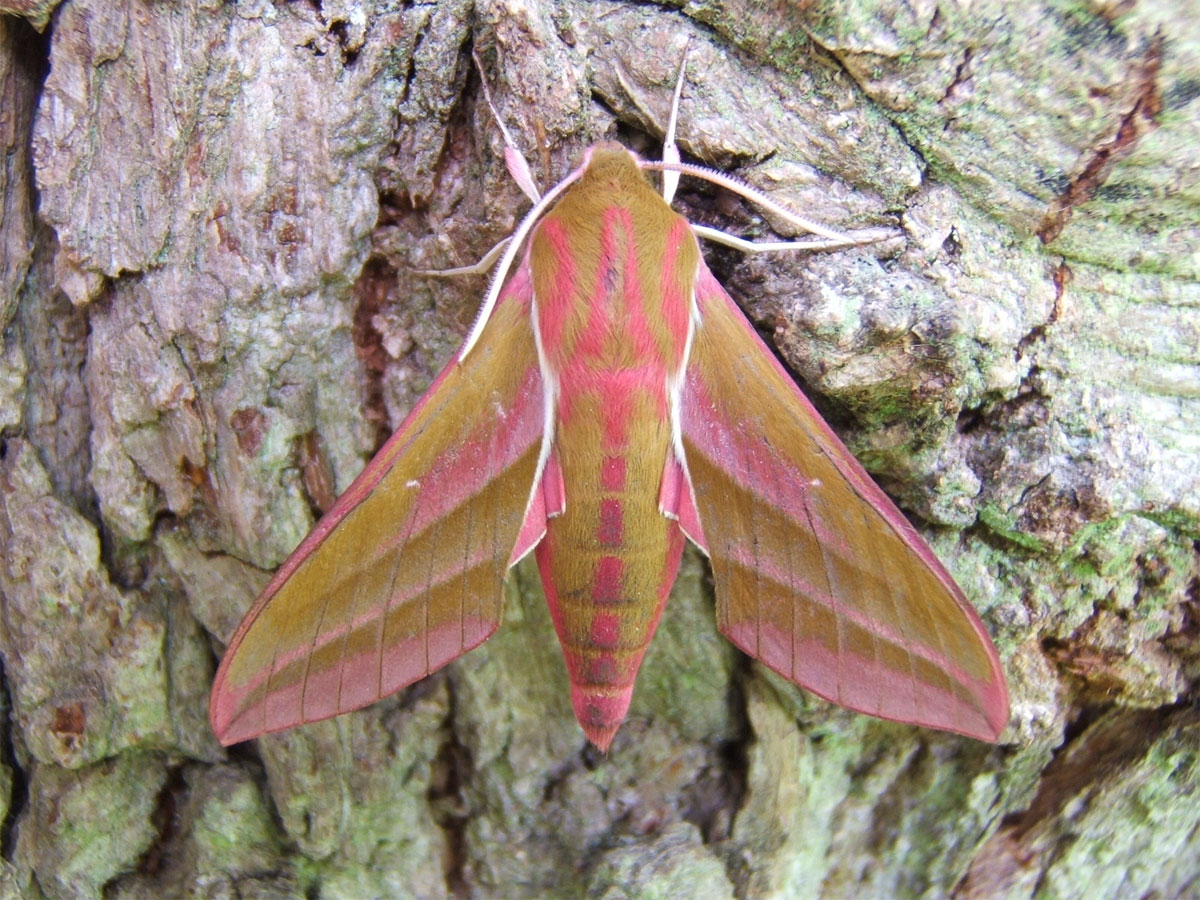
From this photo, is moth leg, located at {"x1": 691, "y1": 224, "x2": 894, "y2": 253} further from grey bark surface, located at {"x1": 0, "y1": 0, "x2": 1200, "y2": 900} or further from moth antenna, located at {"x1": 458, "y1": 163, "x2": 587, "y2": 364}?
moth antenna, located at {"x1": 458, "y1": 163, "x2": 587, "y2": 364}

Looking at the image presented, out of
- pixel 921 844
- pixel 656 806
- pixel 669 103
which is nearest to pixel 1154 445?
pixel 921 844

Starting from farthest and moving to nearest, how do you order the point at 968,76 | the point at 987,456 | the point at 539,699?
the point at 539,699 → the point at 987,456 → the point at 968,76

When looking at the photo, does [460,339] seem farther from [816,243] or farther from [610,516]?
[816,243]

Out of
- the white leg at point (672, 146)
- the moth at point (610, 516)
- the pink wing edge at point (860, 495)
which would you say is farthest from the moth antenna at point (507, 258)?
the pink wing edge at point (860, 495)

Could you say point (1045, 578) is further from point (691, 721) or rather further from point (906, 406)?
point (691, 721)

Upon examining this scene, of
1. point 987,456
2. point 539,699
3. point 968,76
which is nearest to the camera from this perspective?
point 968,76

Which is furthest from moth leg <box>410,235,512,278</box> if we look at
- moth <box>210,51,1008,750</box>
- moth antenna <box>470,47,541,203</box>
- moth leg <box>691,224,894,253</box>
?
moth leg <box>691,224,894,253</box>

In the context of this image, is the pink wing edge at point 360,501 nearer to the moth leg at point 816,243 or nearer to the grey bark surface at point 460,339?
the grey bark surface at point 460,339
